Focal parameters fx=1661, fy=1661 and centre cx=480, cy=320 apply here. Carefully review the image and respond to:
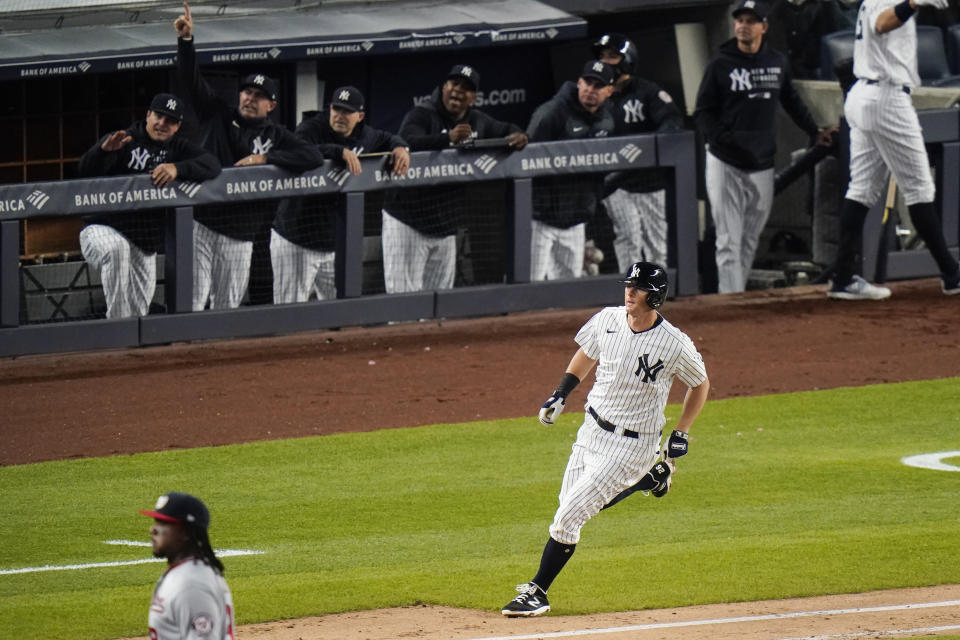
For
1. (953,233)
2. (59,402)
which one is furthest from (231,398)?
(953,233)

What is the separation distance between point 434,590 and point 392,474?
7.12 ft

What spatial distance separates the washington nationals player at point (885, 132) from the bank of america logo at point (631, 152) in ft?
5.29

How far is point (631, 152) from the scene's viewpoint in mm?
12836

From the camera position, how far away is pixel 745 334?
40.7 ft

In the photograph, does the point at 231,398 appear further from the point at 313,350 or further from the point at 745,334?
the point at 745,334

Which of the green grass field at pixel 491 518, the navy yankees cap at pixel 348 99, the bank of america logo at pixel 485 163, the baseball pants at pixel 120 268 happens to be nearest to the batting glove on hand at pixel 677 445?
the green grass field at pixel 491 518

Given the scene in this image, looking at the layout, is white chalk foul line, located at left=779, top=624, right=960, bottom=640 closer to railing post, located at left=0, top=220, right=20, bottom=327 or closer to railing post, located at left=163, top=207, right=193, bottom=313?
railing post, located at left=163, top=207, right=193, bottom=313

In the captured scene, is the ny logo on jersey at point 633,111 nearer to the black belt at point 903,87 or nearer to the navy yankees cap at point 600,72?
the navy yankees cap at point 600,72

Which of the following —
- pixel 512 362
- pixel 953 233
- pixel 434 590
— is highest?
pixel 953 233

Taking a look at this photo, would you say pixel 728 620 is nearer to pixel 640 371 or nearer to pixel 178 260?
pixel 640 371

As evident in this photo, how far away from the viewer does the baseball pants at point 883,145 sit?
12328mm

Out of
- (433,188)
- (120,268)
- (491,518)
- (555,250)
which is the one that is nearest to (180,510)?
(491,518)

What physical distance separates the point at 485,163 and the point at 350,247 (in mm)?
1196

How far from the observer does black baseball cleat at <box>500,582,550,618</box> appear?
6707mm
